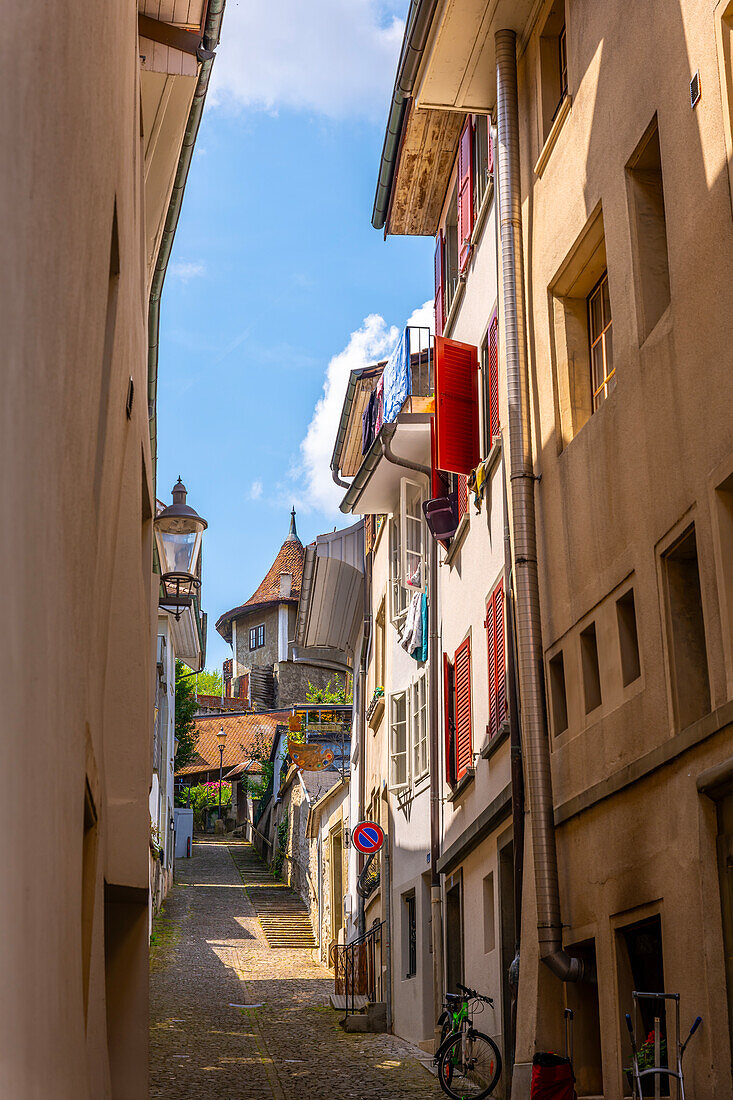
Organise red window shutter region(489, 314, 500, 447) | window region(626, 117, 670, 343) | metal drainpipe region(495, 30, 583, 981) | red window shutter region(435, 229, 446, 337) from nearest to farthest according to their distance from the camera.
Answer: window region(626, 117, 670, 343), metal drainpipe region(495, 30, 583, 981), red window shutter region(489, 314, 500, 447), red window shutter region(435, 229, 446, 337)

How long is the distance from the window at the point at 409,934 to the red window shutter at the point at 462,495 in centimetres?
610

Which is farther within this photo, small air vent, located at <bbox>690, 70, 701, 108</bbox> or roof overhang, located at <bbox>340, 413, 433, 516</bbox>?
roof overhang, located at <bbox>340, 413, 433, 516</bbox>

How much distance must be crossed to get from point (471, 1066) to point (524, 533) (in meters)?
5.30

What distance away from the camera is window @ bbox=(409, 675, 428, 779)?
18.7 metres

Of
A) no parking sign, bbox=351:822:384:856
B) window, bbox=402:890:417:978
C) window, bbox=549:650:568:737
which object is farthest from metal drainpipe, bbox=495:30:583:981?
no parking sign, bbox=351:822:384:856

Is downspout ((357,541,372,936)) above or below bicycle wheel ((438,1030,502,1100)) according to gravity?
above

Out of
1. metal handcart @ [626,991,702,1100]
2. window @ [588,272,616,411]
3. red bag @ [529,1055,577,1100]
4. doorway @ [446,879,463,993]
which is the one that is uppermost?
window @ [588,272,616,411]

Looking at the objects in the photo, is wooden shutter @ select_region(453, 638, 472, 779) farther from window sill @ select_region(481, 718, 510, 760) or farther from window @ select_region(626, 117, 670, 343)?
window @ select_region(626, 117, 670, 343)

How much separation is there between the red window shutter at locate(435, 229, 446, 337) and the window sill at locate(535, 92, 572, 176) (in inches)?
232

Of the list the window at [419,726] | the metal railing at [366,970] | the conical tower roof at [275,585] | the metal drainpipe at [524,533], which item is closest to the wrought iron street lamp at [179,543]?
the metal drainpipe at [524,533]

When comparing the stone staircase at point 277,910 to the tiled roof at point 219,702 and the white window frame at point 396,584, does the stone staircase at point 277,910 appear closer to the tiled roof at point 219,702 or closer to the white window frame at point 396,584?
the white window frame at point 396,584

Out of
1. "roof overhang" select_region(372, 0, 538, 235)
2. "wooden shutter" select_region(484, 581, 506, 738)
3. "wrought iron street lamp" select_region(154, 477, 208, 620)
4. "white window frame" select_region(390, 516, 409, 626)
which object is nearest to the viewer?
"roof overhang" select_region(372, 0, 538, 235)

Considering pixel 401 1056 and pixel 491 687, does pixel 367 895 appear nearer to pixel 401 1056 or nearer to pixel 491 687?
pixel 401 1056

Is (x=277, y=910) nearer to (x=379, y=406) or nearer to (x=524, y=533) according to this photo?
(x=379, y=406)
